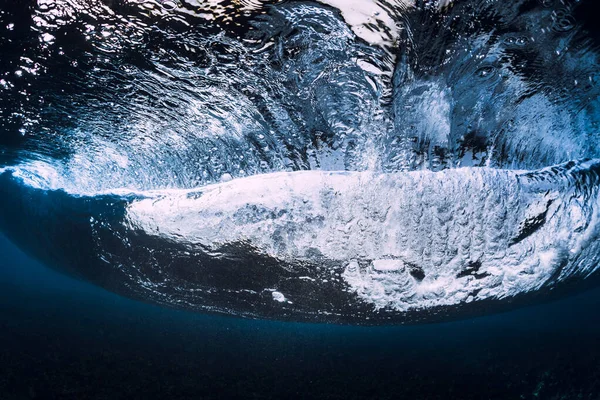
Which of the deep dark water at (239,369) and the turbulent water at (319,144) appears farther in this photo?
the deep dark water at (239,369)

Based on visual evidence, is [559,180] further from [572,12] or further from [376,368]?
[376,368]

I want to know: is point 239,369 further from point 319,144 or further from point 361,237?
point 319,144

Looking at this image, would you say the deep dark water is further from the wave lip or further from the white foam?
the white foam

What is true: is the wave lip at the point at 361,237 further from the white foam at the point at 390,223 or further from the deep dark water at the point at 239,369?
the deep dark water at the point at 239,369

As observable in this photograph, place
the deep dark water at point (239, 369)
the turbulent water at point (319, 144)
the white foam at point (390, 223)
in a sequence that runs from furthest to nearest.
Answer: the deep dark water at point (239, 369), the white foam at point (390, 223), the turbulent water at point (319, 144)

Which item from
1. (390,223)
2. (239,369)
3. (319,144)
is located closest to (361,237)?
(390,223)

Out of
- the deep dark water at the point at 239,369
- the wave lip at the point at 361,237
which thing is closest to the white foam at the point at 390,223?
the wave lip at the point at 361,237
